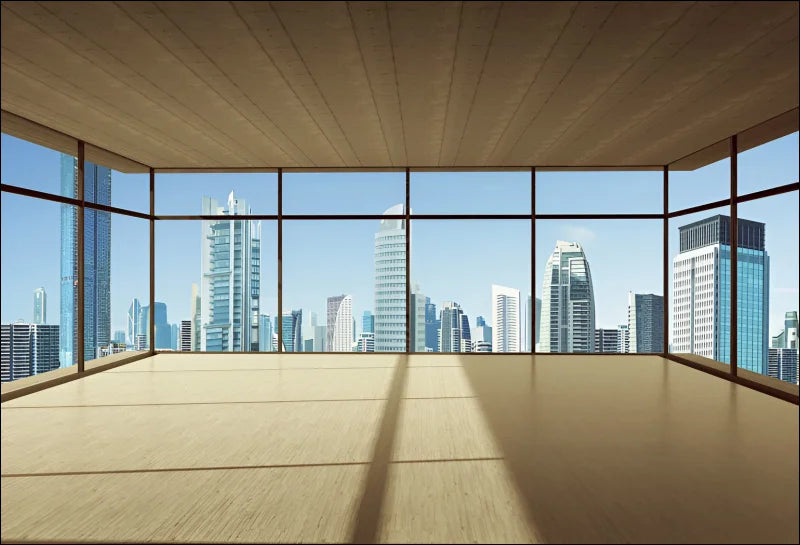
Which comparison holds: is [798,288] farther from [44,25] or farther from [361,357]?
[44,25]

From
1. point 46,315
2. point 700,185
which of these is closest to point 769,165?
point 700,185

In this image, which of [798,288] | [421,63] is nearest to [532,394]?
[798,288]

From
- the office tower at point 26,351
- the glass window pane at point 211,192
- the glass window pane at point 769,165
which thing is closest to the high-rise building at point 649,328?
the glass window pane at point 769,165

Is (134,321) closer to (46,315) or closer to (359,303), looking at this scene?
(46,315)

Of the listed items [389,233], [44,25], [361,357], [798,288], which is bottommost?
[361,357]

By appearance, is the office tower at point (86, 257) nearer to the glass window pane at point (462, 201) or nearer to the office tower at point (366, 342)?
the office tower at point (366, 342)

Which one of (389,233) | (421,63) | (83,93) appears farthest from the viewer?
(389,233)
